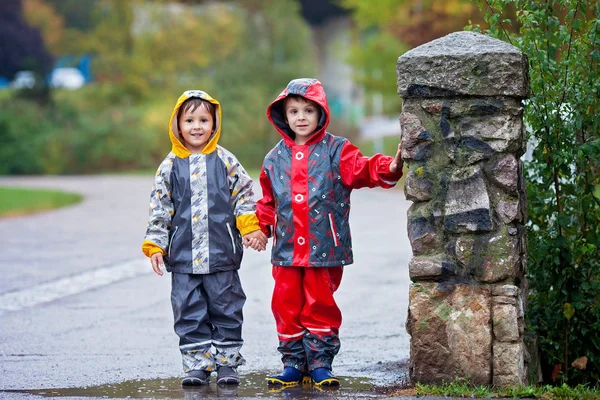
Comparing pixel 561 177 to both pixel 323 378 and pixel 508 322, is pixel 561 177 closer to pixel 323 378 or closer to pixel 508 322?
pixel 508 322

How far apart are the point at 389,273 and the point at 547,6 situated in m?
5.11

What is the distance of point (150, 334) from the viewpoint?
305 inches

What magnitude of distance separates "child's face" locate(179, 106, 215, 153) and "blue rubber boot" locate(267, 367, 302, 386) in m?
1.34

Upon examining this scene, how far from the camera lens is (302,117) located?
19.0 ft

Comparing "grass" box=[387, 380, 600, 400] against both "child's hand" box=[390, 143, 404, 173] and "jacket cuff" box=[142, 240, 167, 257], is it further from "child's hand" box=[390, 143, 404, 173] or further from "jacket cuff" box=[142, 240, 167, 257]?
"jacket cuff" box=[142, 240, 167, 257]

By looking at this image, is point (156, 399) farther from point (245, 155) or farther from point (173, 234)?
point (245, 155)

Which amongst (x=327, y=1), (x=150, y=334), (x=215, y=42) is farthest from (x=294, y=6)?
(x=150, y=334)

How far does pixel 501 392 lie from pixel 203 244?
1788 mm

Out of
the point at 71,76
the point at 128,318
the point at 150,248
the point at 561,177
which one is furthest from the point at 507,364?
the point at 71,76

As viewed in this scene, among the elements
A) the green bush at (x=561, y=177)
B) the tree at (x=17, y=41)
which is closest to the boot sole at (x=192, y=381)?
the green bush at (x=561, y=177)

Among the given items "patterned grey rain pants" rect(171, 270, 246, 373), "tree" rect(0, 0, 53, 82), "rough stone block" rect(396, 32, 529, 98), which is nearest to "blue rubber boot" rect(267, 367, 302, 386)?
"patterned grey rain pants" rect(171, 270, 246, 373)

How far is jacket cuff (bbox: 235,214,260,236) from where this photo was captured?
5.76 m

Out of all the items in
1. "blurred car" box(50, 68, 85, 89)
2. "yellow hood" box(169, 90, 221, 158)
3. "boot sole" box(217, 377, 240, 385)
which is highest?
"blurred car" box(50, 68, 85, 89)

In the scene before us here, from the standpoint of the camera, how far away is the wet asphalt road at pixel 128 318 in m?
6.07
